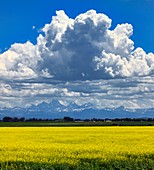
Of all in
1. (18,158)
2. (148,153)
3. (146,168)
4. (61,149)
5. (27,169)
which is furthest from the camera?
(61,149)

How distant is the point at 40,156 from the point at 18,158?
1.28 meters

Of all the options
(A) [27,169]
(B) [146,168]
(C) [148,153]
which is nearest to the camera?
(A) [27,169]

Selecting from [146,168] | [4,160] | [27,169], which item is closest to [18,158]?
[4,160]

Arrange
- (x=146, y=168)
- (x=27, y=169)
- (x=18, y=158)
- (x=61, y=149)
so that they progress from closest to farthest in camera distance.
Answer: (x=27, y=169) → (x=146, y=168) → (x=18, y=158) → (x=61, y=149)

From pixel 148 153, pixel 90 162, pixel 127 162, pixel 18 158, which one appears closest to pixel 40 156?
pixel 18 158

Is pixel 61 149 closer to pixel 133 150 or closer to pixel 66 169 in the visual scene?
pixel 133 150

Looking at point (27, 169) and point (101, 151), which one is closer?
point (27, 169)

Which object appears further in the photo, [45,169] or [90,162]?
[90,162]

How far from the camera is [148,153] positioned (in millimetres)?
23328

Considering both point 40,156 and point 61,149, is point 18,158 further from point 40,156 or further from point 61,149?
point 61,149

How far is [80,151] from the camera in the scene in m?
24.0

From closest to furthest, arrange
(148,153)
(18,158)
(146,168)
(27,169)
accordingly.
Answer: (27,169), (146,168), (18,158), (148,153)

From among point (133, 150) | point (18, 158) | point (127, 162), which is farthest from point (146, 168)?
point (18, 158)

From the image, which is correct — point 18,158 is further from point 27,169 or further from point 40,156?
point 27,169
